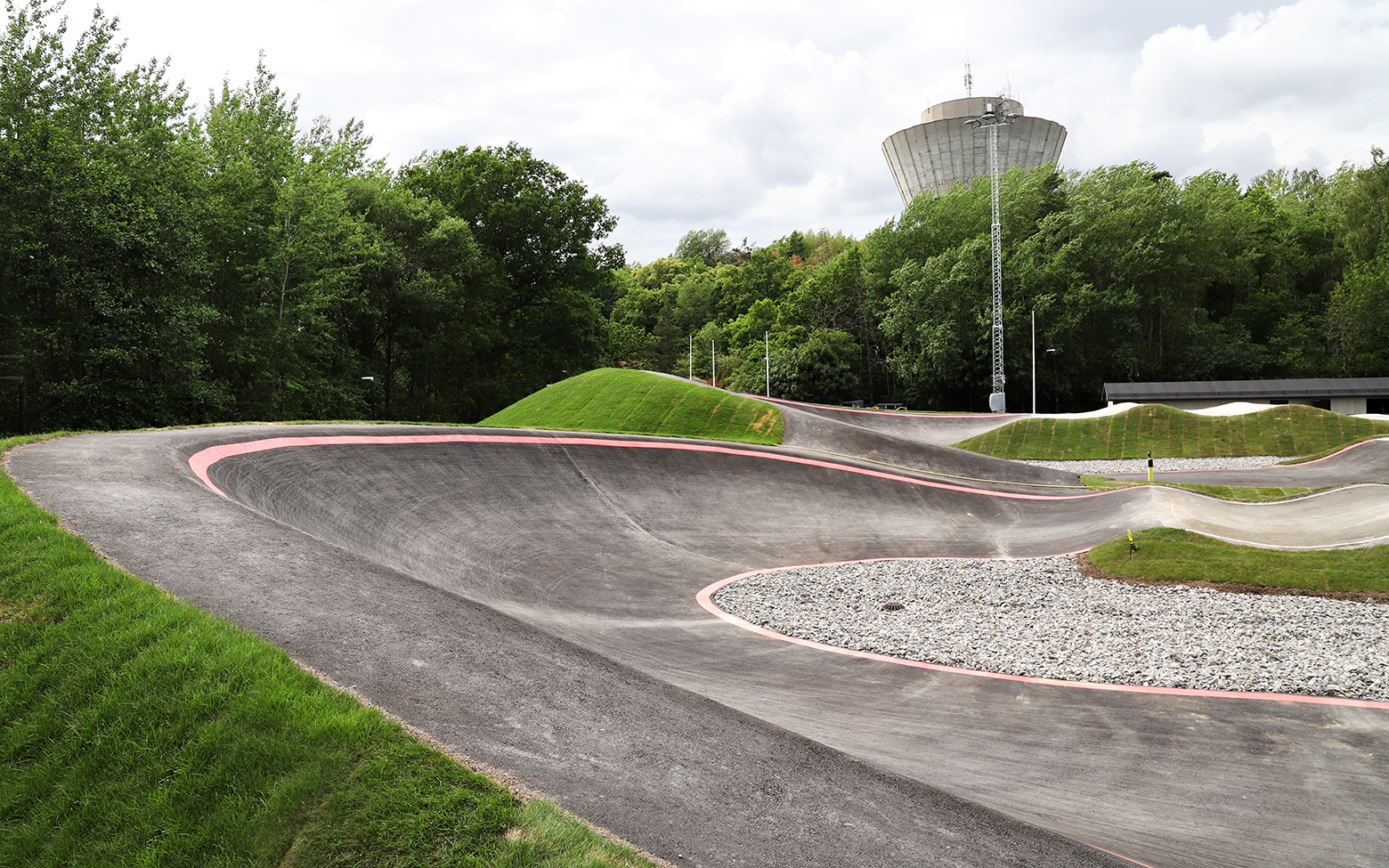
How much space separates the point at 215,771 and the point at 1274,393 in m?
49.1

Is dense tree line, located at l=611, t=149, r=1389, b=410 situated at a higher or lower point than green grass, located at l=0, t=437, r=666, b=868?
higher

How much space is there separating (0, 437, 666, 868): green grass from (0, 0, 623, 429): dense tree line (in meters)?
20.0

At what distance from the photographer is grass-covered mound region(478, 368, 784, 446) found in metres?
26.1

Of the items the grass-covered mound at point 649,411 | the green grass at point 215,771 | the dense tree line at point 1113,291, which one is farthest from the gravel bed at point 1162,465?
the green grass at point 215,771

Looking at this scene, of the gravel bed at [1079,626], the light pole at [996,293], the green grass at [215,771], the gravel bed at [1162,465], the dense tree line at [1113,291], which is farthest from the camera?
the dense tree line at [1113,291]

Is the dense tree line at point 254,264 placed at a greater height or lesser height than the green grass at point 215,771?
greater

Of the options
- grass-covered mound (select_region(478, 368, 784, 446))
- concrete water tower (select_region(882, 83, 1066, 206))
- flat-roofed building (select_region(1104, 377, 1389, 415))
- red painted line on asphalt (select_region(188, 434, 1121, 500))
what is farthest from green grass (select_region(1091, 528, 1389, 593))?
concrete water tower (select_region(882, 83, 1066, 206))

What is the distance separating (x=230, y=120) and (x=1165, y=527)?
1438 inches

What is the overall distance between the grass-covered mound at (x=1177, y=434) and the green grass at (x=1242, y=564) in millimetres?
19210

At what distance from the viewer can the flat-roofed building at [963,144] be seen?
6006cm

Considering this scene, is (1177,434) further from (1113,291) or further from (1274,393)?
(1113,291)

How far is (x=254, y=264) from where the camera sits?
1078 inches

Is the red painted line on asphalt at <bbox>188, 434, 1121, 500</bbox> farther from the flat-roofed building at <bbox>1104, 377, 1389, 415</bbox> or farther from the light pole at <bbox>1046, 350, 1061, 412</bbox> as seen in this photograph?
the light pole at <bbox>1046, 350, 1061, 412</bbox>

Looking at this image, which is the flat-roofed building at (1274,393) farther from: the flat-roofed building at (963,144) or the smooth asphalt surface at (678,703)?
the smooth asphalt surface at (678,703)
